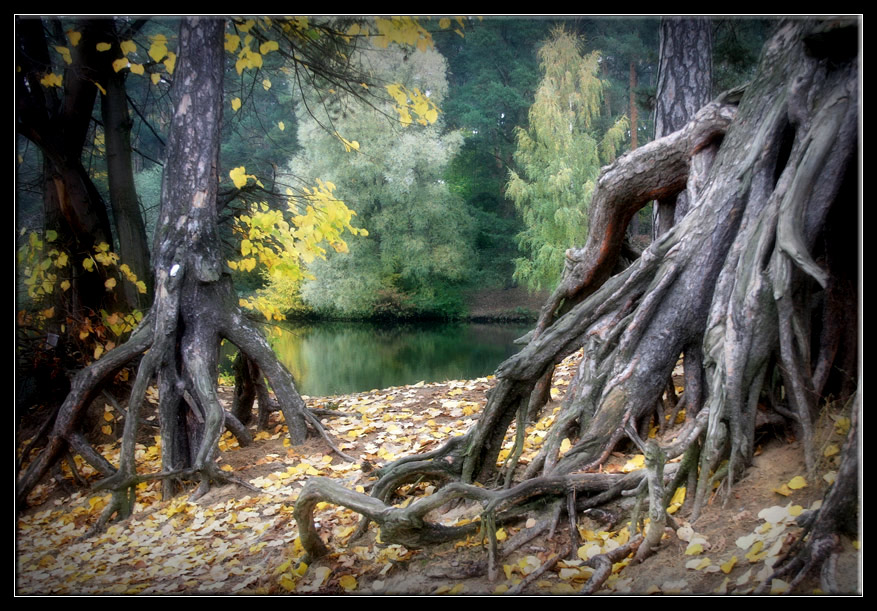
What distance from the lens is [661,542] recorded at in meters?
2.29

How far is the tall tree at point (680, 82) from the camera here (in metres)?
3.70

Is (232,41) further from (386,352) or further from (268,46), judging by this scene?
(386,352)

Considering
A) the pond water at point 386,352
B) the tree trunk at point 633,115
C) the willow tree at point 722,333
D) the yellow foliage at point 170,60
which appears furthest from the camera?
the pond water at point 386,352

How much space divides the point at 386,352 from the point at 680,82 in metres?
2.93

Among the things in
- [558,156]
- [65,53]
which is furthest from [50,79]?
[558,156]

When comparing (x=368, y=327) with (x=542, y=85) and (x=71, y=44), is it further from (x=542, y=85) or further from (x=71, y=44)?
(x=71, y=44)

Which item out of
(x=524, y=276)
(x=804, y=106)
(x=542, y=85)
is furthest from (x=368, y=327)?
(x=804, y=106)

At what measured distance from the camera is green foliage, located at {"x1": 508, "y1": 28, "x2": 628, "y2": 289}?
3076 millimetres

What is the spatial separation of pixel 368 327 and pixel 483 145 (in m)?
1.54

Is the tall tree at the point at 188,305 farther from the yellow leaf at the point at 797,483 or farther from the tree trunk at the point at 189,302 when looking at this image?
the yellow leaf at the point at 797,483

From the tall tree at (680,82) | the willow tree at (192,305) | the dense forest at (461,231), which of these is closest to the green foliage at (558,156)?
the dense forest at (461,231)

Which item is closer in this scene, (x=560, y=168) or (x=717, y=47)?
(x=560, y=168)

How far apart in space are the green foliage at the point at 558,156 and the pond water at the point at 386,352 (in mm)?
560

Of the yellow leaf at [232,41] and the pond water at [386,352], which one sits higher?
the yellow leaf at [232,41]
